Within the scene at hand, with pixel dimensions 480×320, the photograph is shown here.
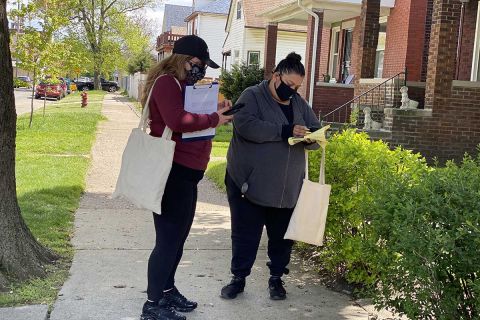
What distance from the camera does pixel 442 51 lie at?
10.8 meters

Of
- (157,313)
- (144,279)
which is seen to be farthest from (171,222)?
(144,279)

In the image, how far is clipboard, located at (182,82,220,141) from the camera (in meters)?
3.96

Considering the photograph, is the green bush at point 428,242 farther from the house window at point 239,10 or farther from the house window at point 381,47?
the house window at point 239,10

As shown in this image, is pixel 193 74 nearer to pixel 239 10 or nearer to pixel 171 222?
pixel 171 222

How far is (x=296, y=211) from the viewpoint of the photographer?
452 cm

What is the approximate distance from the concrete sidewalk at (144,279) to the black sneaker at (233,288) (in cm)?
5

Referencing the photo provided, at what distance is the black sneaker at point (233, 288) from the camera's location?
4672 mm

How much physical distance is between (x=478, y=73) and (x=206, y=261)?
9722 millimetres

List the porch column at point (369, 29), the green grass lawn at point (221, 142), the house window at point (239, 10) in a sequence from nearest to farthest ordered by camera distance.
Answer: the porch column at point (369, 29), the green grass lawn at point (221, 142), the house window at point (239, 10)

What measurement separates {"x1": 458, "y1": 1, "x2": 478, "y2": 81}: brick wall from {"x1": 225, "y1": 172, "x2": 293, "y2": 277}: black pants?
9.99 m

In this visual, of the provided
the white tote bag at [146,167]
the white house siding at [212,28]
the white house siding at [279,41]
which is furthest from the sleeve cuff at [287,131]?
the white house siding at [212,28]

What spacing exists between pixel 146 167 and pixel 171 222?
1.30 ft

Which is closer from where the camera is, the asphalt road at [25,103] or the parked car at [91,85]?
the asphalt road at [25,103]

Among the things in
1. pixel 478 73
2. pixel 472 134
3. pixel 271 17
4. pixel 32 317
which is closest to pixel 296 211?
pixel 32 317
